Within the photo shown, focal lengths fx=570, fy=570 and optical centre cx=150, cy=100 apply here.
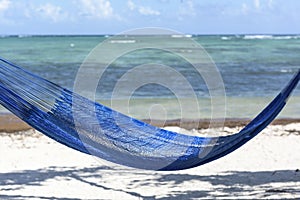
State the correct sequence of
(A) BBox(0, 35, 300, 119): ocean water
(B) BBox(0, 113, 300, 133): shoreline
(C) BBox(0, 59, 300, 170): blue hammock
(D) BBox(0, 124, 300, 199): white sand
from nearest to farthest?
(C) BBox(0, 59, 300, 170): blue hammock < (D) BBox(0, 124, 300, 199): white sand < (B) BBox(0, 113, 300, 133): shoreline < (A) BBox(0, 35, 300, 119): ocean water

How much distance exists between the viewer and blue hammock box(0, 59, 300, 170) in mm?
2498

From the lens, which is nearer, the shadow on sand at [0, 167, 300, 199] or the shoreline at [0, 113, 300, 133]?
the shadow on sand at [0, 167, 300, 199]

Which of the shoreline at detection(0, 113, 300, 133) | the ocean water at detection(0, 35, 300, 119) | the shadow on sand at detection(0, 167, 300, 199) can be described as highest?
the ocean water at detection(0, 35, 300, 119)

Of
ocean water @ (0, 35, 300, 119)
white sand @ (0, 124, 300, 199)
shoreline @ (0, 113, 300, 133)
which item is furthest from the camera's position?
ocean water @ (0, 35, 300, 119)

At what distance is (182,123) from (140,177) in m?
2.51

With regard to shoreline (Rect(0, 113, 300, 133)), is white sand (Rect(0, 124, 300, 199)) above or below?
below

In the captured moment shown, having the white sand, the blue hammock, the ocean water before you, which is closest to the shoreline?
the ocean water

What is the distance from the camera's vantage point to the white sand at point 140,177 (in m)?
3.27

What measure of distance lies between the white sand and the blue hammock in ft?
2.00

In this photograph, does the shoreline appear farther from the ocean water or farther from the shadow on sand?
the shadow on sand

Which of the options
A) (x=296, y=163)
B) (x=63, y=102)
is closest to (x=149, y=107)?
(x=296, y=163)

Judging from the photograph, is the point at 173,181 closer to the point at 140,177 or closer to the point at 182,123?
the point at 140,177

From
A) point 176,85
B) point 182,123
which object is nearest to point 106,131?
point 182,123

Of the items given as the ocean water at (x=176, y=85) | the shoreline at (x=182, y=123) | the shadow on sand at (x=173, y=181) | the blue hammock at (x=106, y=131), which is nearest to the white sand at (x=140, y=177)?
the shadow on sand at (x=173, y=181)
